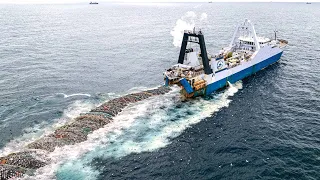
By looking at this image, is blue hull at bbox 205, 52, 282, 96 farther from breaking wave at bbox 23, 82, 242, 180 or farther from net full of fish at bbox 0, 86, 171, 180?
net full of fish at bbox 0, 86, 171, 180

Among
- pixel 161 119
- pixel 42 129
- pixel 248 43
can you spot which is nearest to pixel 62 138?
pixel 42 129

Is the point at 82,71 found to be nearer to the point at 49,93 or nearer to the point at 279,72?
the point at 49,93

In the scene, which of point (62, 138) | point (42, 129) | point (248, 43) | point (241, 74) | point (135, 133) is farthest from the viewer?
point (248, 43)

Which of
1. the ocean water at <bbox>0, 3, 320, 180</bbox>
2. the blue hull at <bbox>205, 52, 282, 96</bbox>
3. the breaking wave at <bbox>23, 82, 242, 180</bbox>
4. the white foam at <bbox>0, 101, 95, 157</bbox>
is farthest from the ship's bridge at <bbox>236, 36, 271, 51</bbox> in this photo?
the white foam at <bbox>0, 101, 95, 157</bbox>

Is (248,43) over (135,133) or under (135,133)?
over

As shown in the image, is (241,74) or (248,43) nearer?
(241,74)

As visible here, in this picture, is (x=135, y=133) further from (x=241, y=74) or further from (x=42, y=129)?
(x=241, y=74)

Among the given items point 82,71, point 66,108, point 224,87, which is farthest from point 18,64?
point 224,87
